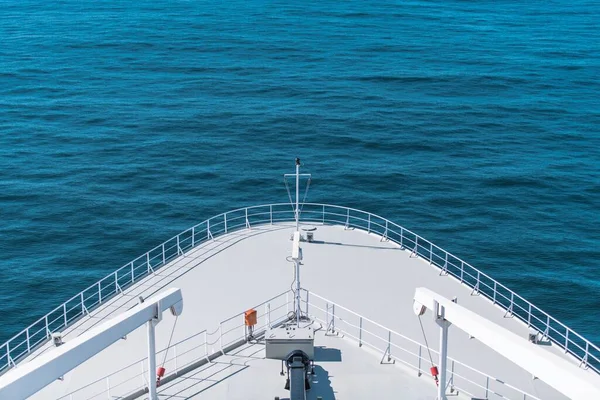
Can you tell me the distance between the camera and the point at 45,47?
11450 centimetres

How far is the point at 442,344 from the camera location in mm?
28594

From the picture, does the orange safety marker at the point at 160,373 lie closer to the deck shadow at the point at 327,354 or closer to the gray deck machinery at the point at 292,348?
the gray deck machinery at the point at 292,348

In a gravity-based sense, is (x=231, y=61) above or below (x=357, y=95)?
above

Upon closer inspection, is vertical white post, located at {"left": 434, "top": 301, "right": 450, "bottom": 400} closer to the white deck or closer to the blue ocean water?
the white deck

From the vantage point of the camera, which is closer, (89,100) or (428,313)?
(428,313)

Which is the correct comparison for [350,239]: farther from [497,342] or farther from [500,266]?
[497,342]

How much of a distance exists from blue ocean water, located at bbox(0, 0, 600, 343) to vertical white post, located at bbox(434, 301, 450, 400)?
27250mm

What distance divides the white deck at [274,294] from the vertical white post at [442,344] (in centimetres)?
199

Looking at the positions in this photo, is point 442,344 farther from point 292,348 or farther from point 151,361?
point 151,361

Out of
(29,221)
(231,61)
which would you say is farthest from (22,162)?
(231,61)

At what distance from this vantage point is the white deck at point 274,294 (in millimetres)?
32156

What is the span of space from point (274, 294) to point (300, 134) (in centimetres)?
4544

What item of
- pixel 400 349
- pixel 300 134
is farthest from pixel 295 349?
pixel 300 134

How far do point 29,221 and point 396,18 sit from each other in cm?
8063
